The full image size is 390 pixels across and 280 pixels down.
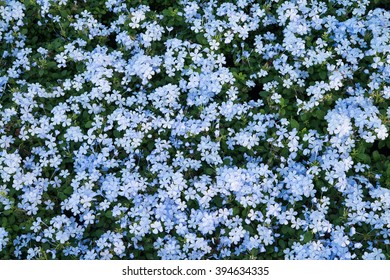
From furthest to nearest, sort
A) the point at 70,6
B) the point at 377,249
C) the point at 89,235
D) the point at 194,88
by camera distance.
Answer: the point at 70,6 < the point at 194,88 < the point at 89,235 < the point at 377,249

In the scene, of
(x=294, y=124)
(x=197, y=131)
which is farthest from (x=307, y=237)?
(x=197, y=131)

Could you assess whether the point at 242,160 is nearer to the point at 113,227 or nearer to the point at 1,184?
the point at 113,227

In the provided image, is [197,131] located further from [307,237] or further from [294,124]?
[307,237]

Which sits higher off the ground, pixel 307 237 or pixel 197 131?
pixel 197 131

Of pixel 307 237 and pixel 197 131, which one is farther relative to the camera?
pixel 197 131

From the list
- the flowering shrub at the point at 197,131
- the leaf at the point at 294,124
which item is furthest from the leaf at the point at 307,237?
the leaf at the point at 294,124

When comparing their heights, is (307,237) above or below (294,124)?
below

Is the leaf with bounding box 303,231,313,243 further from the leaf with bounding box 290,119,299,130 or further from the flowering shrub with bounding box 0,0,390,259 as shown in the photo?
the leaf with bounding box 290,119,299,130

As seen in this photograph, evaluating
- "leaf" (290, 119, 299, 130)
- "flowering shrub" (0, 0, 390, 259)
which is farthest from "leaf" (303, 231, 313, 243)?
"leaf" (290, 119, 299, 130)

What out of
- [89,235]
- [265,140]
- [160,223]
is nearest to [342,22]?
[265,140]
